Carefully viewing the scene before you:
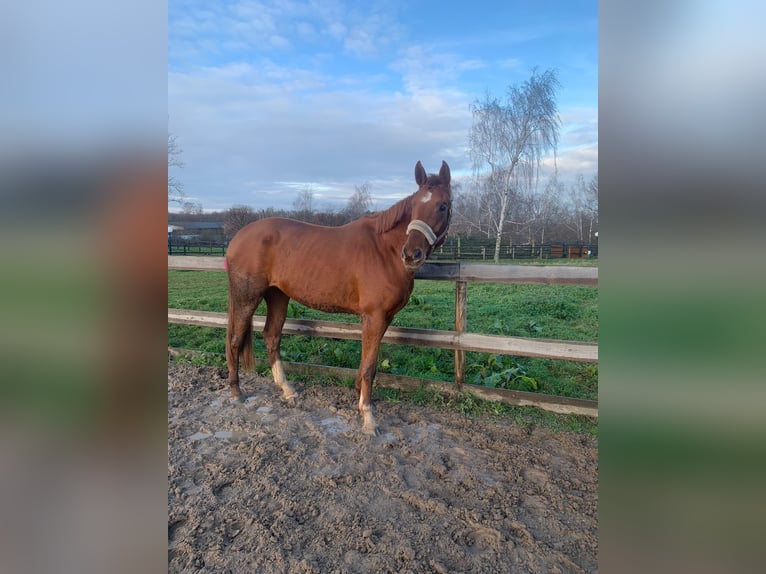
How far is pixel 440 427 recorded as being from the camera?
3.12 m

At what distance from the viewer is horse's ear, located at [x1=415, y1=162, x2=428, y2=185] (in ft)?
9.79

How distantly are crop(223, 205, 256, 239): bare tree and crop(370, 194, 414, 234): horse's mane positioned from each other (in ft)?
12.1

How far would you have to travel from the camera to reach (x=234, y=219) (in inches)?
269

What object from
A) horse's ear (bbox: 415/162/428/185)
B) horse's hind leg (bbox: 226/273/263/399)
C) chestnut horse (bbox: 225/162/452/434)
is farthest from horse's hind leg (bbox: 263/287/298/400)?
horse's ear (bbox: 415/162/428/185)

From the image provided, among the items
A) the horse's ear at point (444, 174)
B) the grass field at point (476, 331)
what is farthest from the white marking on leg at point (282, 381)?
the horse's ear at point (444, 174)

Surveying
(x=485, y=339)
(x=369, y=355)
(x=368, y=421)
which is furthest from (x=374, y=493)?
(x=485, y=339)

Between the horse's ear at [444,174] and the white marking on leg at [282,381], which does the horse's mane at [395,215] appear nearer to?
the horse's ear at [444,174]

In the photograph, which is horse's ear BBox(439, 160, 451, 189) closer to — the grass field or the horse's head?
the horse's head

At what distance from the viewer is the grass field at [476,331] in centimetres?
391

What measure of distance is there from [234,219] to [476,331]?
4.17m

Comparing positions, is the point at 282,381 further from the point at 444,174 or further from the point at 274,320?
the point at 444,174
